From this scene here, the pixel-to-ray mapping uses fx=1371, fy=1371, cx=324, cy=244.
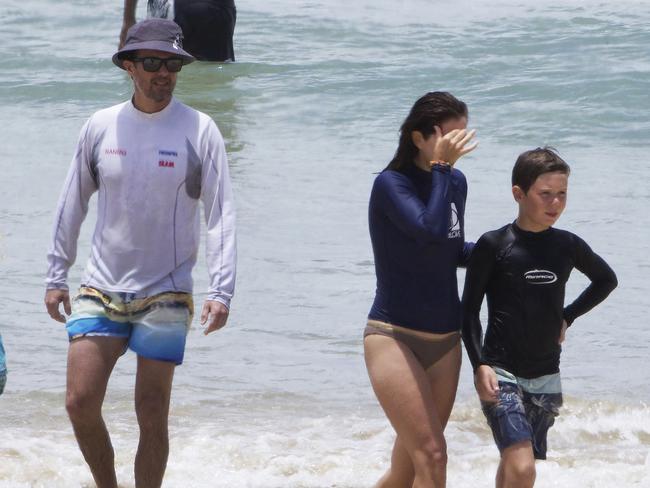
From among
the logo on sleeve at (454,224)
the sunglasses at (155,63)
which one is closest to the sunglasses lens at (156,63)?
the sunglasses at (155,63)

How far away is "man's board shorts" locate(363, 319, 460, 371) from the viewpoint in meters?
4.61

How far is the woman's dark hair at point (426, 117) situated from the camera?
462 cm

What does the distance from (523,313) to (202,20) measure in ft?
34.2

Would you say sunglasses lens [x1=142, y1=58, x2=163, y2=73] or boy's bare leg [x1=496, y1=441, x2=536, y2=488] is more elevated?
sunglasses lens [x1=142, y1=58, x2=163, y2=73]

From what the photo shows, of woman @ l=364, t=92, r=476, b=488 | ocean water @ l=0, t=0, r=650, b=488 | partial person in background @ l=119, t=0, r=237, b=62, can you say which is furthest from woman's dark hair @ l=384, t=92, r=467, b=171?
partial person in background @ l=119, t=0, r=237, b=62

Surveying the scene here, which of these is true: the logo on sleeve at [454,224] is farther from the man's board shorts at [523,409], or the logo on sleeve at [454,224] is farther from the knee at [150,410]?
the knee at [150,410]

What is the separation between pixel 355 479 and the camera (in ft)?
19.9

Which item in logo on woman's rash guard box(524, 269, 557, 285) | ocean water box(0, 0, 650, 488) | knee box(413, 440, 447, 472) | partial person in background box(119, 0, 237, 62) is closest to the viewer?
knee box(413, 440, 447, 472)

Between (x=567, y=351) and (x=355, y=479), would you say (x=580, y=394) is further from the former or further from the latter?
(x=355, y=479)

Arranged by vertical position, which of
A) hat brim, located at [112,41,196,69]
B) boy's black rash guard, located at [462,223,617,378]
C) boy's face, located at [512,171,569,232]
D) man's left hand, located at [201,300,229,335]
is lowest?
man's left hand, located at [201,300,229,335]

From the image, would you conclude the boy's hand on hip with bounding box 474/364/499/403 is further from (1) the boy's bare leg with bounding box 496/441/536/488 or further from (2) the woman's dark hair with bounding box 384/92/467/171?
(2) the woman's dark hair with bounding box 384/92/467/171

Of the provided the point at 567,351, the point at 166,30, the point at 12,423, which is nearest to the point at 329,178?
the point at 567,351

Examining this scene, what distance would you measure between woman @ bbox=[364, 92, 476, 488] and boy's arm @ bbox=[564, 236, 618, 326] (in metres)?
0.39

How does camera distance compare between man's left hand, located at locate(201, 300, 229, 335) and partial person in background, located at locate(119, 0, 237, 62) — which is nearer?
Result: man's left hand, located at locate(201, 300, 229, 335)
